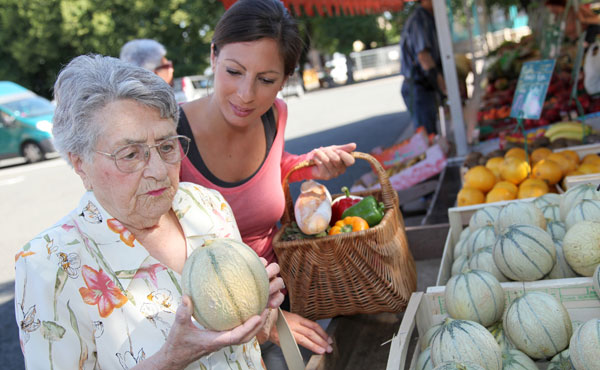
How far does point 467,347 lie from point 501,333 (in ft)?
1.27

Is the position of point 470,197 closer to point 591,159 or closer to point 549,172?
point 549,172

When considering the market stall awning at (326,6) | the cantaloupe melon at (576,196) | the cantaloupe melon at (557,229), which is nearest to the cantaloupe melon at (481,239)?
the cantaloupe melon at (557,229)

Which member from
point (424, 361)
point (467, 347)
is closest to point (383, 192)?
point (424, 361)

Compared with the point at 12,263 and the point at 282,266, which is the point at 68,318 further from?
the point at 12,263

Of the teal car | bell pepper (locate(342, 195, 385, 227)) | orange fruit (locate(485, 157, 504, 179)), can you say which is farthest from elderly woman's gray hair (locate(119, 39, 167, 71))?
the teal car

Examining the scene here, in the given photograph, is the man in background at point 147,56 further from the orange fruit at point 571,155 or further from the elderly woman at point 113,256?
the orange fruit at point 571,155

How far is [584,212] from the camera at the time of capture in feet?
7.44

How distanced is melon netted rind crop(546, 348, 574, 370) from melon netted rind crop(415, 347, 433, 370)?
383mm

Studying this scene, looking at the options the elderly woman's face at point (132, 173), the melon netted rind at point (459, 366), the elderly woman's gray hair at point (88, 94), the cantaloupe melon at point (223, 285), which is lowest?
the melon netted rind at point (459, 366)

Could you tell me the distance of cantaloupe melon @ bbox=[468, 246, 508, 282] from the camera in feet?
7.47

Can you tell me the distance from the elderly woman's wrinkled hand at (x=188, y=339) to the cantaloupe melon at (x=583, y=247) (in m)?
1.35

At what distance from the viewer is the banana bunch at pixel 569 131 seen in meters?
4.65

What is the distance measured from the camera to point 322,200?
2.46 m

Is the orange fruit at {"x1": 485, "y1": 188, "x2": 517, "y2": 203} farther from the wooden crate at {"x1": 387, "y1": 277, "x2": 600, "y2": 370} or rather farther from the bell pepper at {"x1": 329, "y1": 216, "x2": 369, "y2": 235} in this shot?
the wooden crate at {"x1": 387, "y1": 277, "x2": 600, "y2": 370}
